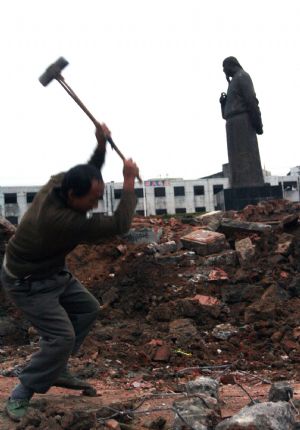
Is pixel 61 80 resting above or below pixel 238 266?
above

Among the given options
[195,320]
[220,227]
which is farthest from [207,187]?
[195,320]

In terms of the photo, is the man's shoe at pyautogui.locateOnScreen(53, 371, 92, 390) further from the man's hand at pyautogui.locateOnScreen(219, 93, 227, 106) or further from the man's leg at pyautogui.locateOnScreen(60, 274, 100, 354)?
the man's hand at pyautogui.locateOnScreen(219, 93, 227, 106)

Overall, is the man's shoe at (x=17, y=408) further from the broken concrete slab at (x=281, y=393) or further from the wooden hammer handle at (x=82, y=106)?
the wooden hammer handle at (x=82, y=106)

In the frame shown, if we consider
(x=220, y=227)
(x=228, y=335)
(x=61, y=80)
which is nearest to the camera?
(x=61, y=80)

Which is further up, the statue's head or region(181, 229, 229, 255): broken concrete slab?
the statue's head

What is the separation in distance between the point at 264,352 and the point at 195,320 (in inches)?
40.8

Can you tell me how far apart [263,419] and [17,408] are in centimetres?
142

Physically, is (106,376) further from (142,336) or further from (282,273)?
(282,273)

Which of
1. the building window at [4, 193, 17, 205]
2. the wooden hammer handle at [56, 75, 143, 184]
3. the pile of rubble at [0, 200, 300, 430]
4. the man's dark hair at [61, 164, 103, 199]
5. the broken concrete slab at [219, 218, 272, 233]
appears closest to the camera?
the man's dark hair at [61, 164, 103, 199]

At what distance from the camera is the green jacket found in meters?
2.82

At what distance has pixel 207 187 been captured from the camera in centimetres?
4916

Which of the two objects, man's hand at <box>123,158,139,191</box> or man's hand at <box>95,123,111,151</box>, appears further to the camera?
man's hand at <box>95,123,111,151</box>

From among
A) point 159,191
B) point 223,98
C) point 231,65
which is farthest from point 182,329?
point 159,191

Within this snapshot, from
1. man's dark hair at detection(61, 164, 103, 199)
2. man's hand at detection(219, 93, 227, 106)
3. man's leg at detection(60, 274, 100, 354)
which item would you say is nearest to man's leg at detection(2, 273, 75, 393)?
man's leg at detection(60, 274, 100, 354)
